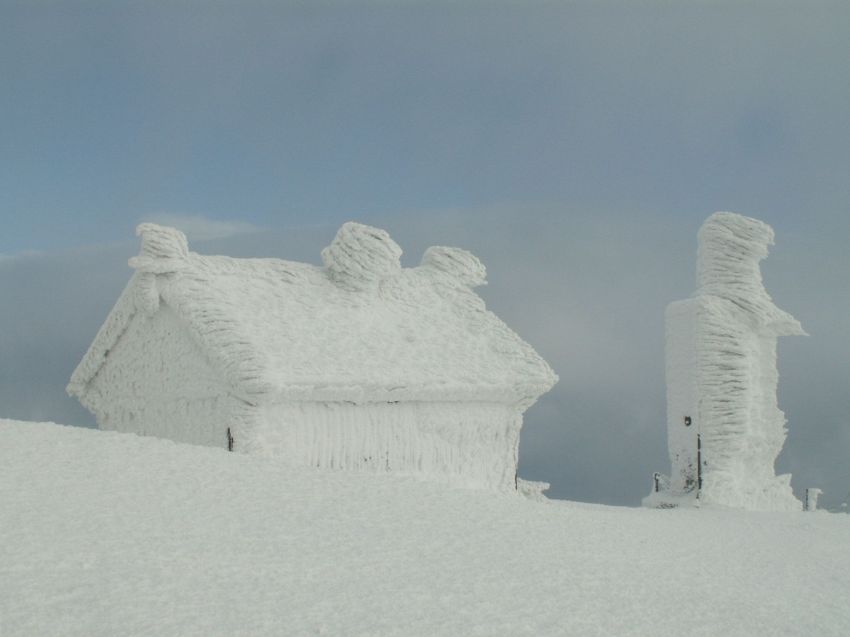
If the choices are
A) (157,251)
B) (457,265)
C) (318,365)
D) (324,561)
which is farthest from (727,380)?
(324,561)

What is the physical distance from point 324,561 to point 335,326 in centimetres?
489

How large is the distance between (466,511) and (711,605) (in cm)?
180

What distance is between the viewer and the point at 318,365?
8.02 m

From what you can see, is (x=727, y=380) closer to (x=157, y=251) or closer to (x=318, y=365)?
(x=318, y=365)

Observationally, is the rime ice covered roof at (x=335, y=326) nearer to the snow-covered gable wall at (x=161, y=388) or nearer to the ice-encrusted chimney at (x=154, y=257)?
the ice-encrusted chimney at (x=154, y=257)

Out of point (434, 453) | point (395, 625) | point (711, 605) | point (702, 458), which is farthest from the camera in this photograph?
point (702, 458)

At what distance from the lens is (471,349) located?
977 centimetres

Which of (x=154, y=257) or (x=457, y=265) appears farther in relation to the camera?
(x=457, y=265)

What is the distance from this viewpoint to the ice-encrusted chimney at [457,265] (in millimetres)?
11242

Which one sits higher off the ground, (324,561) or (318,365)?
(318,365)

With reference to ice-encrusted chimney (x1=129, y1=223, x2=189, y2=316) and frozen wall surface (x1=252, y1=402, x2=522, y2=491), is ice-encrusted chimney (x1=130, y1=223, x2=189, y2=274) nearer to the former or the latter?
ice-encrusted chimney (x1=129, y1=223, x2=189, y2=316)

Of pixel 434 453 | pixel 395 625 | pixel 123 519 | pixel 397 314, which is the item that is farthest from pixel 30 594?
pixel 397 314

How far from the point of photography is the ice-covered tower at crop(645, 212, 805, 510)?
36.5 ft

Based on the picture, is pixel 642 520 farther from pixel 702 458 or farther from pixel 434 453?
pixel 702 458
